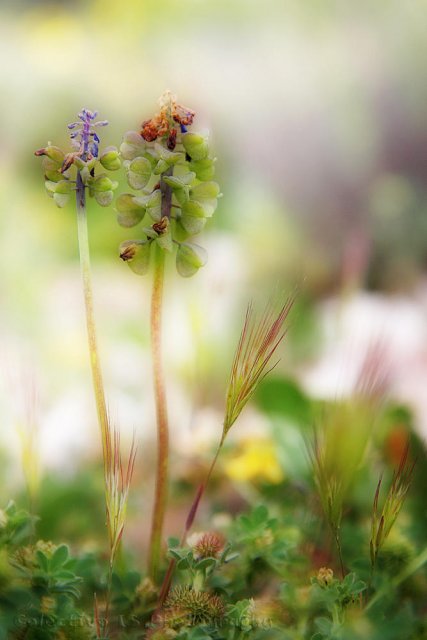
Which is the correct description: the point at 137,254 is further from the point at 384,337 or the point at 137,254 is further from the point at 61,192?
the point at 384,337

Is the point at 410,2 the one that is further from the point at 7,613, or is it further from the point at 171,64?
the point at 7,613

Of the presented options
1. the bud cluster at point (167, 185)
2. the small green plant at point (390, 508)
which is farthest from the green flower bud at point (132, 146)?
the small green plant at point (390, 508)

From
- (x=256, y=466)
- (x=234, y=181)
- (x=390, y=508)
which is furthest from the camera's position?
(x=234, y=181)

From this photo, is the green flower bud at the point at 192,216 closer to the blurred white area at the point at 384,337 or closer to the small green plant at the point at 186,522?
the small green plant at the point at 186,522

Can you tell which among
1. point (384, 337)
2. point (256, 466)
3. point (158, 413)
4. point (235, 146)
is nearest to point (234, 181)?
point (235, 146)

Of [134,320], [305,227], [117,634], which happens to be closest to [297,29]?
[305,227]

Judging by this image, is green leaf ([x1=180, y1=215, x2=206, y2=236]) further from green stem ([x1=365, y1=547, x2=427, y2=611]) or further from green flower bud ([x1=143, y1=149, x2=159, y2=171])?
green stem ([x1=365, y1=547, x2=427, y2=611])
